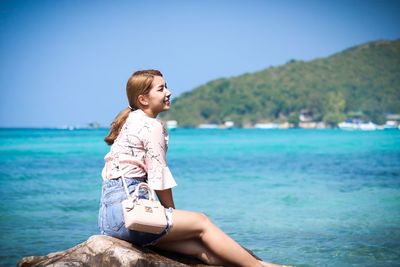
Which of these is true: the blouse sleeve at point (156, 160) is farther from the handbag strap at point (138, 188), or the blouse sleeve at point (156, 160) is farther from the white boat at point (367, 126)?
the white boat at point (367, 126)

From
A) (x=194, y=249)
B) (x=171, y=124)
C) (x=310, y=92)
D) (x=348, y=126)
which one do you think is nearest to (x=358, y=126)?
(x=348, y=126)

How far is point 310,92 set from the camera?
146625 mm

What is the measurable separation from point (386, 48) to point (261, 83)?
28.3 m

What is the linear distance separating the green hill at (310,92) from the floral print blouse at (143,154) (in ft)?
455

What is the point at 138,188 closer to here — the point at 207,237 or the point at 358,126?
the point at 207,237

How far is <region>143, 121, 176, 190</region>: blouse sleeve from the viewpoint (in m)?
4.59

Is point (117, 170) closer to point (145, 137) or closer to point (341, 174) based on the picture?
point (145, 137)

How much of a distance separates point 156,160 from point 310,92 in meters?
144

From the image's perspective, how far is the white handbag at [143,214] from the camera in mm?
4355

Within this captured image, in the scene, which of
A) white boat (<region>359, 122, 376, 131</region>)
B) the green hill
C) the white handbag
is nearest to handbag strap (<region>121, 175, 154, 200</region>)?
the white handbag

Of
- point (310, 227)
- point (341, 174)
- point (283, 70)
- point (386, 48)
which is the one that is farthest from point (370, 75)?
point (310, 227)

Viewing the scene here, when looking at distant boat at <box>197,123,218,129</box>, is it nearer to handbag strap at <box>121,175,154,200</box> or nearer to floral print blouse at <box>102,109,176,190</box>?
floral print blouse at <box>102,109,176,190</box>

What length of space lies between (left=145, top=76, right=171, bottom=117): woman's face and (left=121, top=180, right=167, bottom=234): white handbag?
67 centimetres

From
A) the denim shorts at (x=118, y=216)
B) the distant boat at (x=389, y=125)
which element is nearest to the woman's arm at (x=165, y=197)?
the denim shorts at (x=118, y=216)
